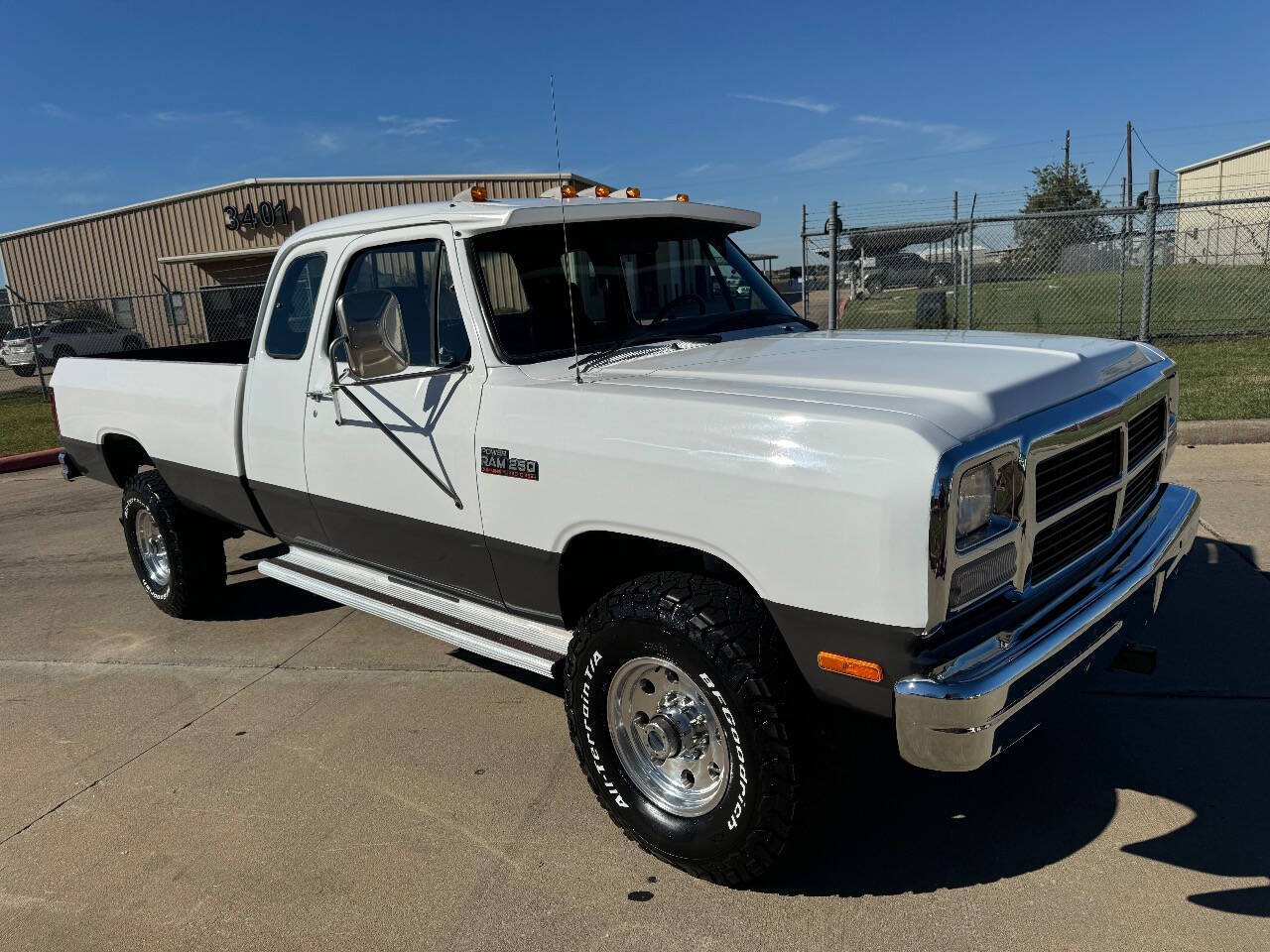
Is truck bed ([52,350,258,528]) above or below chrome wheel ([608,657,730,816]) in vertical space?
above

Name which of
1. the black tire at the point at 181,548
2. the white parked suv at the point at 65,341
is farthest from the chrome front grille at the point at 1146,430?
the white parked suv at the point at 65,341

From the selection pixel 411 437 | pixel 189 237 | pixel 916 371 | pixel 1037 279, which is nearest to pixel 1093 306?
pixel 1037 279

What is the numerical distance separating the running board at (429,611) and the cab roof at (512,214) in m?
1.42

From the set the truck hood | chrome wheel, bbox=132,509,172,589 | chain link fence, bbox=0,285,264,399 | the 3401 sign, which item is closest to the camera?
the truck hood

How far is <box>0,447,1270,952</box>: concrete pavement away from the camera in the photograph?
9.13ft

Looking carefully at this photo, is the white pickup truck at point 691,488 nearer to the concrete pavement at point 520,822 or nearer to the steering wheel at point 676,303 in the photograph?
the steering wheel at point 676,303

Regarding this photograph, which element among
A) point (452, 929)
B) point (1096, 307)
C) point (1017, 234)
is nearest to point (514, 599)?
point (452, 929)

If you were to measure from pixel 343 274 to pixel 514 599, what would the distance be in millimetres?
1619

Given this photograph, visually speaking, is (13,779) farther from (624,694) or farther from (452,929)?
(624,694)

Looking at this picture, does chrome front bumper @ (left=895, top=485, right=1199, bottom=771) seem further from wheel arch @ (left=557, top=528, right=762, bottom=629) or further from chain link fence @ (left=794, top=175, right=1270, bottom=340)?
chain link fence @ (left=794, top=175, right=1270, bottom=340)

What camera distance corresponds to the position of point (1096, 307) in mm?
18703

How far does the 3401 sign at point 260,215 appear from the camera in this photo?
97.0ft

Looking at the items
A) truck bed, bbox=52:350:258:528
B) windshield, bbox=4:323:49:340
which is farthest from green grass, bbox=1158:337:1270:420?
windshield, bbox=4:323:49:340

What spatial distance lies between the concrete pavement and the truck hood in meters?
0.97
